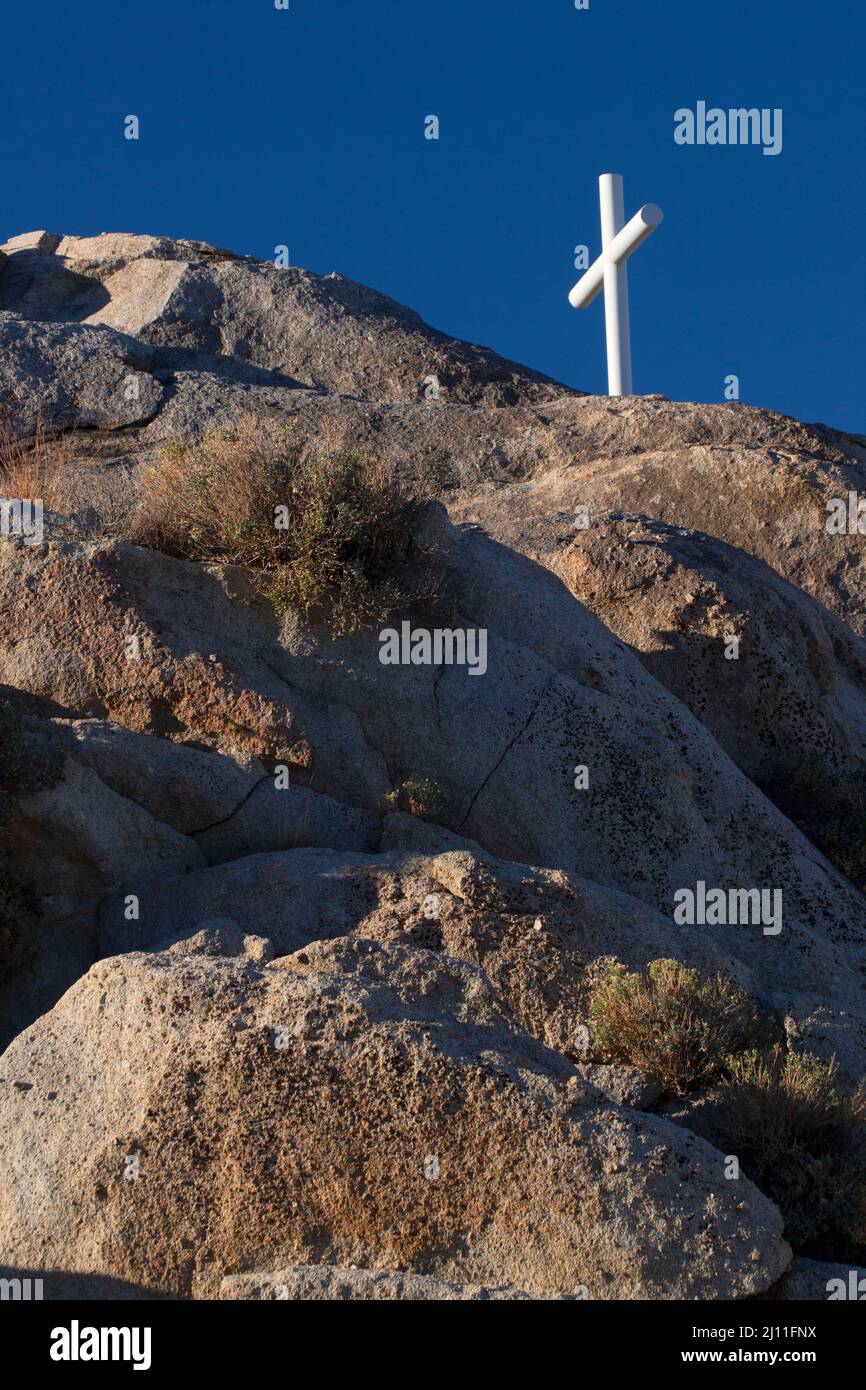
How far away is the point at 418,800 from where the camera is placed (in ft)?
26.3

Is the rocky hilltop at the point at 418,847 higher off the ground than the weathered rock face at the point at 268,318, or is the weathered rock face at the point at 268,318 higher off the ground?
the weathered rock face at the point at 268,318

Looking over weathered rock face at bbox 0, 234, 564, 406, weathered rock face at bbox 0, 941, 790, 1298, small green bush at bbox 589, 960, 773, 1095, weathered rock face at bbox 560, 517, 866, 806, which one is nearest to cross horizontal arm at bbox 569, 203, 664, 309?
weathered rock face at bbox 0, 234, 564, 406

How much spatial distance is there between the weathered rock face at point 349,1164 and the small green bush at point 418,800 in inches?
97.6

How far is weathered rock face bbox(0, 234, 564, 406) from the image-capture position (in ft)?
53.5

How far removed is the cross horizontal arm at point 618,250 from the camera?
16969 mm

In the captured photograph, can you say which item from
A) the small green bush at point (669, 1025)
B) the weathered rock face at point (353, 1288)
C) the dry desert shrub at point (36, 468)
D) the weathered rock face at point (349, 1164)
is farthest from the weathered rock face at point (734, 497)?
the weathered rock face at point (353, 1288)

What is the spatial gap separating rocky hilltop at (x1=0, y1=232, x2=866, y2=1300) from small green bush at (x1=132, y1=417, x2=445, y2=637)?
136 mm

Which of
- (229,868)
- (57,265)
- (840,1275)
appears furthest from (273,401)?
(840,1275)

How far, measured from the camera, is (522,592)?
31.9 feet

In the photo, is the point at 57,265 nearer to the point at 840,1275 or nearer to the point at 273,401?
the point at 273,401

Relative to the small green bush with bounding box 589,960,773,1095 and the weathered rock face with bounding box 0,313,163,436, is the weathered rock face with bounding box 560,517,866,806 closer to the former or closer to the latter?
the small green bush with bounding box 589,960,773,1095

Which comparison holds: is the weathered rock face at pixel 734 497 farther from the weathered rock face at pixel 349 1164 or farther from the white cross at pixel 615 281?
the weathered rock face at pixel 349 1164

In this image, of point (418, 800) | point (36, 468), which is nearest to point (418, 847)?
point (418, 800)

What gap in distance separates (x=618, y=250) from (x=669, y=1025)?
43.7 feet
